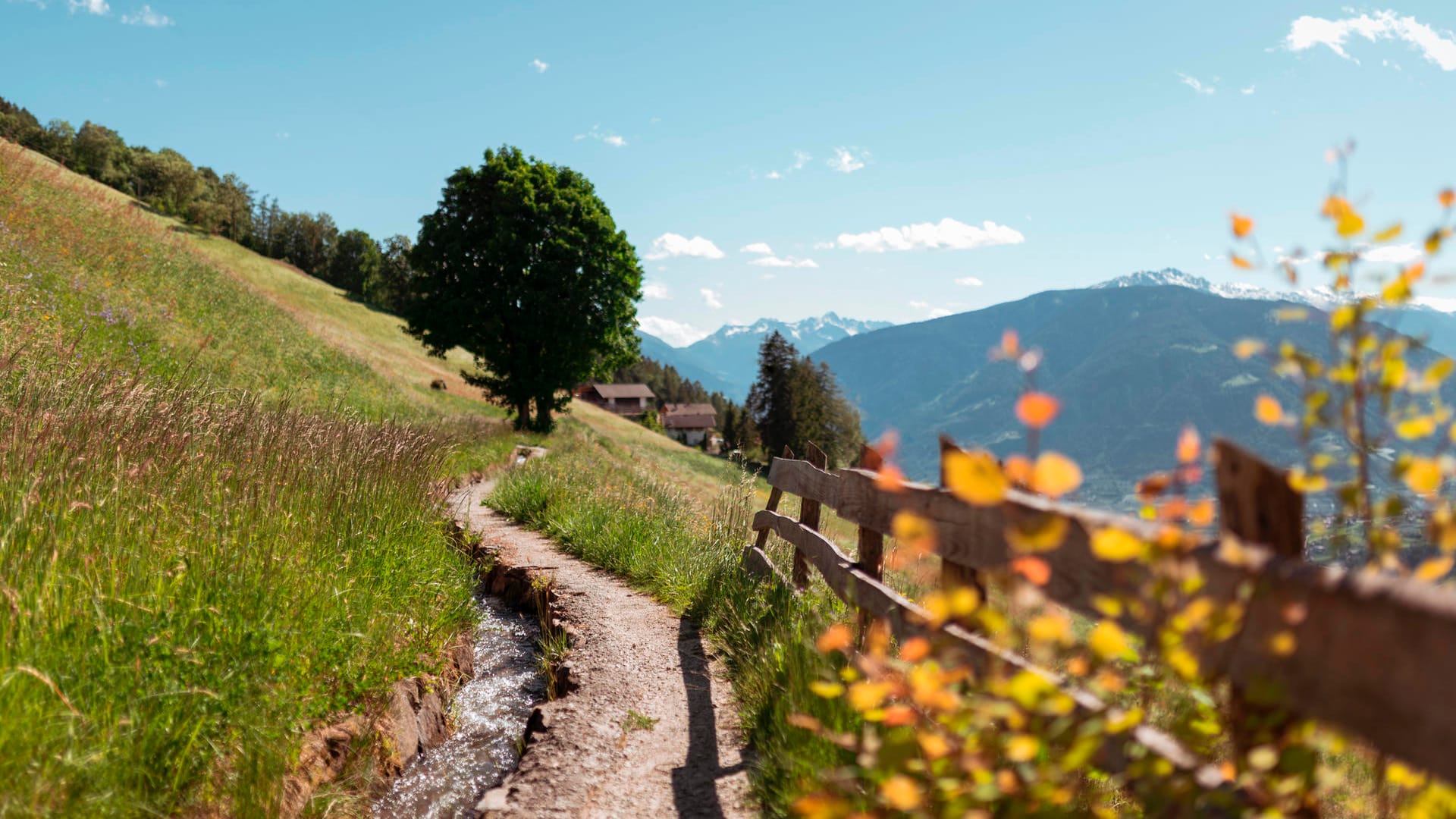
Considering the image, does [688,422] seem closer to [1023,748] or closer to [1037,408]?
[1023,748]

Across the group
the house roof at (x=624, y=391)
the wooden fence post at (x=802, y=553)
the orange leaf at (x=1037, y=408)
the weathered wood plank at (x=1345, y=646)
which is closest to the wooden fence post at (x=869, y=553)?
the wooden fence post at (x=802, y=553)

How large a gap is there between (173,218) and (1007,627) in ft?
291

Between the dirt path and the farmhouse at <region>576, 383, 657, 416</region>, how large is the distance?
12930cm

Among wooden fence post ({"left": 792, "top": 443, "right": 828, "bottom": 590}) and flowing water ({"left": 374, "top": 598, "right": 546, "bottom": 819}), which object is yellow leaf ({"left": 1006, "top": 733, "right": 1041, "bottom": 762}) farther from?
wooden fence post ({"left": 792, "top": 443, "right": 828, "bottom": 590})

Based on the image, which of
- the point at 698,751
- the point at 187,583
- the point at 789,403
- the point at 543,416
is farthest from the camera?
the point at 789,403

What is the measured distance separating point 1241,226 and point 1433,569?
76cm

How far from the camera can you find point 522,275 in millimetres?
26703

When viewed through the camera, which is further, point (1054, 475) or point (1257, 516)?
point (1257, 516)

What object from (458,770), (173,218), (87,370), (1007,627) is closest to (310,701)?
(458,770)

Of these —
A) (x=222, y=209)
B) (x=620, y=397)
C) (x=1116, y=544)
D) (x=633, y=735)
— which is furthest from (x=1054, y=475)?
(x=620, y=397)

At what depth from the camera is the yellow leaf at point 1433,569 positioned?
4.77 ft

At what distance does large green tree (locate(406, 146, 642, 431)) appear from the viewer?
26.7 meters

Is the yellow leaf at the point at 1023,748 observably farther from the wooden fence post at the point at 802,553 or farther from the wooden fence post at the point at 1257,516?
the wooden fence post at the point at 802,553

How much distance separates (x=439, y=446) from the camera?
10078mm
